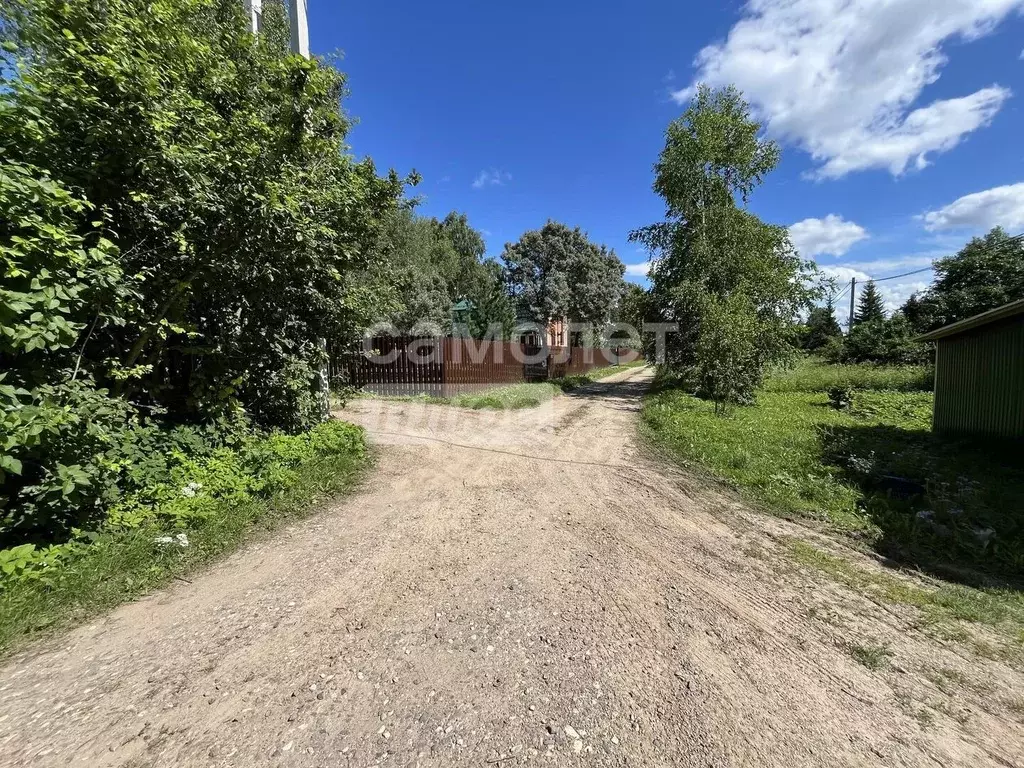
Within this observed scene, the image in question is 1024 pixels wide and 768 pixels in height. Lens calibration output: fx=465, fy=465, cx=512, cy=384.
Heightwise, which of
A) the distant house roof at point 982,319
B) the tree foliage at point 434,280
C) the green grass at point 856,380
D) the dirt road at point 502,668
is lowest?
the dirt road at point 502,668

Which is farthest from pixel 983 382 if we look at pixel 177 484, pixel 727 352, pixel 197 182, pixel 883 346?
pixel 883 346

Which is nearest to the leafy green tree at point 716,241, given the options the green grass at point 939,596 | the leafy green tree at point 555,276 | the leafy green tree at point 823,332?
the green grass at point 939,596

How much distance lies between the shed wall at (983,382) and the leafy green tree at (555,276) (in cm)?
2807

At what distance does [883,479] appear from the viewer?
18.4ft

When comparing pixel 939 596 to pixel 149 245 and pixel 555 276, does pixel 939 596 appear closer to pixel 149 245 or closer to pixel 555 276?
pixel 149 245

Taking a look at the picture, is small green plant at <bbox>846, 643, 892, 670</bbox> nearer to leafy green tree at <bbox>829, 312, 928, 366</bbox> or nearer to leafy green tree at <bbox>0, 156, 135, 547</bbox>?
leafy green tree at <bbox>0, 156, 135, 547</bbox>

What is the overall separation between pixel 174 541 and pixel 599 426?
296 inches

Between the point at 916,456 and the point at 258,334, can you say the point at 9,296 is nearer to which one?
the point at 258,334

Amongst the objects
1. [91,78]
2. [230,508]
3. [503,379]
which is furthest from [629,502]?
[503,379]

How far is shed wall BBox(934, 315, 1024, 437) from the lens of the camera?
723cm

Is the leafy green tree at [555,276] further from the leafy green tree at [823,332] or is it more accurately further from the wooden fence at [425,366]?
the wooden fence at [425,366]

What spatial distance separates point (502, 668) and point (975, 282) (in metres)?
32.9

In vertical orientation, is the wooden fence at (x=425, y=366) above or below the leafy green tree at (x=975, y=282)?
below

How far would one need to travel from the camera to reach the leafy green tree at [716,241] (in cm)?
1492
